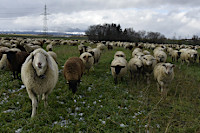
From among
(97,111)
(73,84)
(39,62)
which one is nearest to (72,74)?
(73,84)

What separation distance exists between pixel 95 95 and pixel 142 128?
Answer: 8.14ft

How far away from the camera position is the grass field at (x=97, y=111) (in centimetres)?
368

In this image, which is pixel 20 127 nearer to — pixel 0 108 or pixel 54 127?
pixel 54 127

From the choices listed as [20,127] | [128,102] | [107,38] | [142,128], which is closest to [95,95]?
[128,102]

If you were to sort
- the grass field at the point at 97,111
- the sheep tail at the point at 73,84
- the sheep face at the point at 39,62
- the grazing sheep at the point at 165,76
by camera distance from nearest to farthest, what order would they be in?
the sheep face at the point at 39,62 < the grass field at the point at 97,111 < the sheep tail at the point at 73,84 < the grazing sheep at the point at 165,76

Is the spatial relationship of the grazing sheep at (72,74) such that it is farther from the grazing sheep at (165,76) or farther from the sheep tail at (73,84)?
the grazing sheep at (165,76)

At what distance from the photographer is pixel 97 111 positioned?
4.53 m

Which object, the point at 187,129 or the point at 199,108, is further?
the point at 199,108

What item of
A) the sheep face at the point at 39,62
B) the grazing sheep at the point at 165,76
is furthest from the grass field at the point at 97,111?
the sheep face at the point at 39,62

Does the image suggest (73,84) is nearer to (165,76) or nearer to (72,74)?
(72,74)

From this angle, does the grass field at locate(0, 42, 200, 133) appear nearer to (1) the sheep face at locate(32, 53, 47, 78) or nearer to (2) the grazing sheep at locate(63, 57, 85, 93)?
(2) the grazing sheep at locate(63, 57, 85, 93)

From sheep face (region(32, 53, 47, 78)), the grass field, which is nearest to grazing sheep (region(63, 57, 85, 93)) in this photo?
the grass field

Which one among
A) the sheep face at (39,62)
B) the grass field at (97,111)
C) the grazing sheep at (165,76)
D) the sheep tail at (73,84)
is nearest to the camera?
the sheep face at (39,62)

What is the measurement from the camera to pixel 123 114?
4.56 meters
